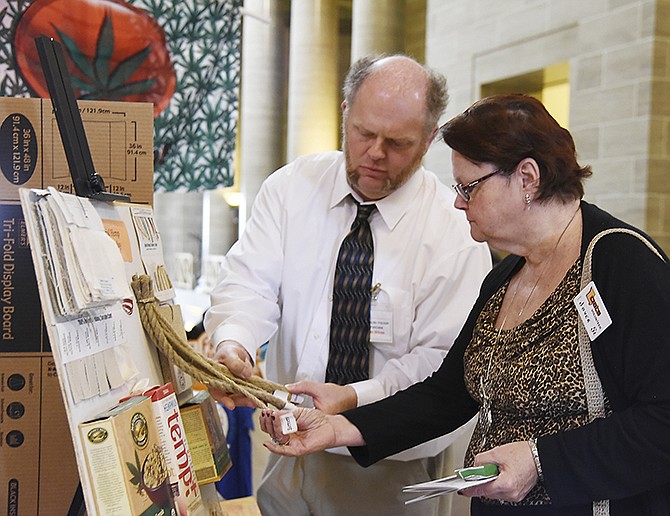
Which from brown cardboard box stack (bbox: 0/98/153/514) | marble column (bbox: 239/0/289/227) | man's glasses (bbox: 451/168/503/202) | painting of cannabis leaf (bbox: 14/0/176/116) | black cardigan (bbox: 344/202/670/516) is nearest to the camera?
black cardigan (bbox: 344/202/670/516)

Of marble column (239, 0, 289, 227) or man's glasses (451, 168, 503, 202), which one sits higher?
marble column (239, 0, 289, 227)

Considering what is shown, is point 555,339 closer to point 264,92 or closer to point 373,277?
point 373,277

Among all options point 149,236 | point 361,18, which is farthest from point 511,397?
point 361,18

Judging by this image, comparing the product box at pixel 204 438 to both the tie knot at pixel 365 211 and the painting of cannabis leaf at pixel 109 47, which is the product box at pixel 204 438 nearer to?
the tie knot at pixel 365 211

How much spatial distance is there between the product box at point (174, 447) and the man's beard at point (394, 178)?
99 cm

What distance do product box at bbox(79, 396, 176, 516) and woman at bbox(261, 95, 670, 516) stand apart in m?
0.43

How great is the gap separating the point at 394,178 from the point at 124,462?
4.07ft

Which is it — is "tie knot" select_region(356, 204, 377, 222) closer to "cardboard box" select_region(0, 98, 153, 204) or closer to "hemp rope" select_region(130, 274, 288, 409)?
"cardboard box" select_region(0, 98, 153, 204)

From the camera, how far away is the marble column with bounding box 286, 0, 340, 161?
1038cm

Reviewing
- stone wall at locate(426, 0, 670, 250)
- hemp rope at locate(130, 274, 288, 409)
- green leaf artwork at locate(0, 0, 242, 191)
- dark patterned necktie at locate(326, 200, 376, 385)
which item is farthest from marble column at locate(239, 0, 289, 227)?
hemp rope at locate(130, 274, 288, 409)

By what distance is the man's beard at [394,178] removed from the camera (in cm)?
218

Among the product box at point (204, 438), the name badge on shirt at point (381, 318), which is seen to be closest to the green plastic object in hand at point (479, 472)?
the product box at point (204, 438)

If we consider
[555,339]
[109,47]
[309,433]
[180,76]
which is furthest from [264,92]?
[555,339]

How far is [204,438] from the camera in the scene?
1671 mm
